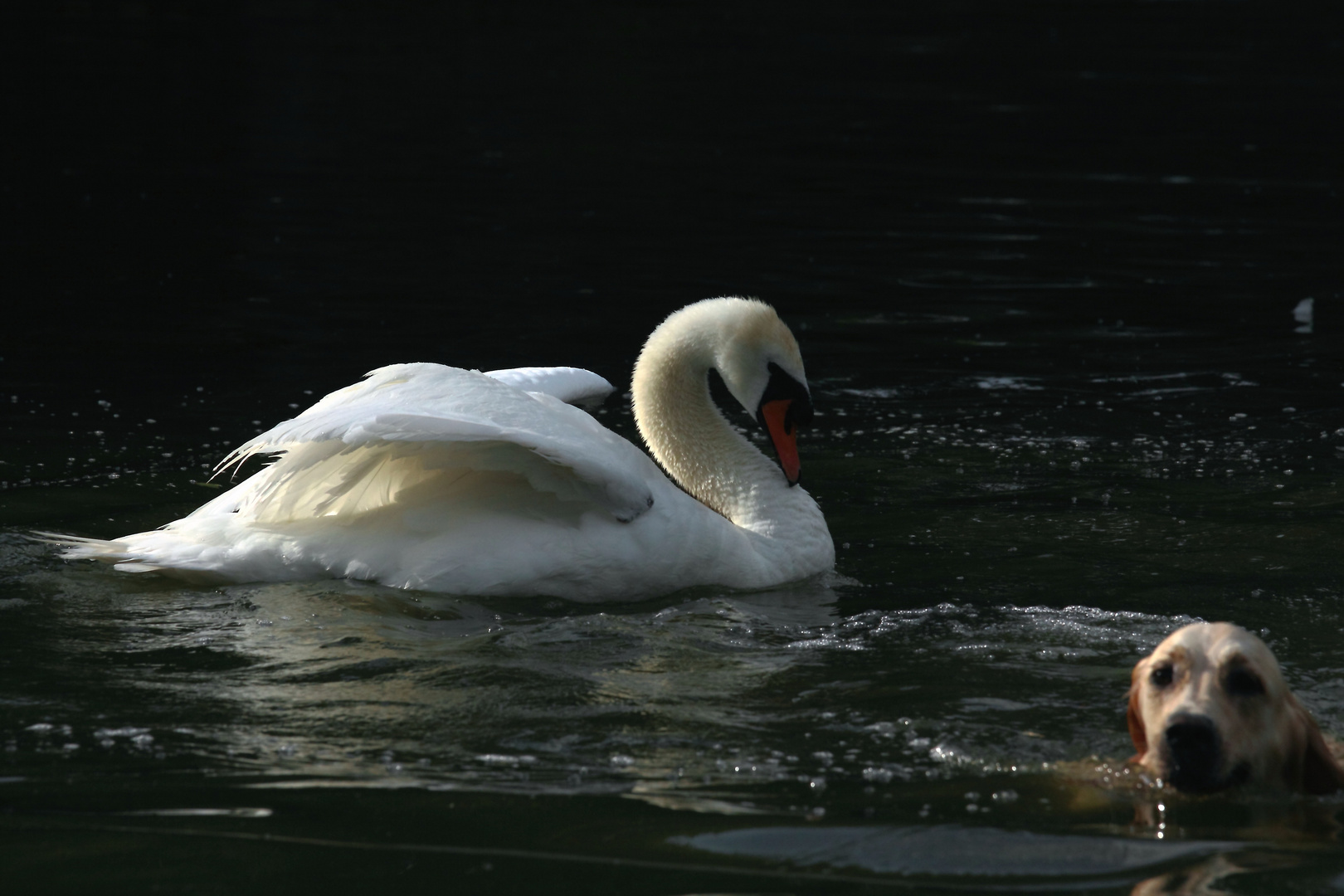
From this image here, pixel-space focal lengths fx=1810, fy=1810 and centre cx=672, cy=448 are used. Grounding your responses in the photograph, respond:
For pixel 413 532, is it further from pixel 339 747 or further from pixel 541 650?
pixel 339 747

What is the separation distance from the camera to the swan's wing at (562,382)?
301 inches

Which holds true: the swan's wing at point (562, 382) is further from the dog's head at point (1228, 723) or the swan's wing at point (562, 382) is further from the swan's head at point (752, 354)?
the dog's head at point (1228, 723)

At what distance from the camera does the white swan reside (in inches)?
248

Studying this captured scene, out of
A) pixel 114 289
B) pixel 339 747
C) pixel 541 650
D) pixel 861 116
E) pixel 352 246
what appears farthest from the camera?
pixel 861 116

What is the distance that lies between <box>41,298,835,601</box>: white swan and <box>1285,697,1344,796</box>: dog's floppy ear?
8.54 ft

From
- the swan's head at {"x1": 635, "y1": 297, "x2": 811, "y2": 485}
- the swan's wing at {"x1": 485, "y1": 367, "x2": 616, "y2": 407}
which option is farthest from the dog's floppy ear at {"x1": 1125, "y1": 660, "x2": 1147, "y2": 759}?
the swan's wing at {"x1": 485, "y1": 367, "x2": 616, "y2": 407}

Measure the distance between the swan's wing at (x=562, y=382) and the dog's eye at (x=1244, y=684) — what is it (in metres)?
3.72

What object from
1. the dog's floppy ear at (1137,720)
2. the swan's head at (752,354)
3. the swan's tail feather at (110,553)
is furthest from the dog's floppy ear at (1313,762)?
the swan's tail feather at (110,553)

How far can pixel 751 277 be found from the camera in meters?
13.7

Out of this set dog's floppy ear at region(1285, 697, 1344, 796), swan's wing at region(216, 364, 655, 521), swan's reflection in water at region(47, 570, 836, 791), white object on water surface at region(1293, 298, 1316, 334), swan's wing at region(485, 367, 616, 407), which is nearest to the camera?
dog's floppy ear at region(1285, 697, 1344, 796)

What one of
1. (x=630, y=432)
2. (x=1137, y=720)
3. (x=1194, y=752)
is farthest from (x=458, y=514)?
(x=630, y=432)

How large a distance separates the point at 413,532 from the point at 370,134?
14785mm

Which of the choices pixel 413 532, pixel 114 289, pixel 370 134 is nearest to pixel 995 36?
pixel 370 134

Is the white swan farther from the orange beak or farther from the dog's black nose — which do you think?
the dog's black nose
